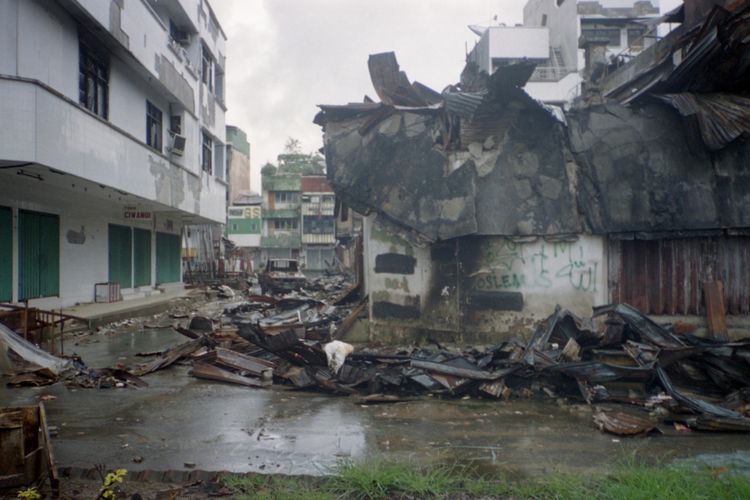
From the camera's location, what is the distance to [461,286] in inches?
331

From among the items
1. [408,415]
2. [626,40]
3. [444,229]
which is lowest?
[408,415]

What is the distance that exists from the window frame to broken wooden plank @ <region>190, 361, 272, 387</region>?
31.7 ft

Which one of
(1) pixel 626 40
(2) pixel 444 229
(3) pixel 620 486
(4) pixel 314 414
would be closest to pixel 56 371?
(4) pixel 314 414

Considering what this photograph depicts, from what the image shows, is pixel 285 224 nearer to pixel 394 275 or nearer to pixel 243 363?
pixel 394 275

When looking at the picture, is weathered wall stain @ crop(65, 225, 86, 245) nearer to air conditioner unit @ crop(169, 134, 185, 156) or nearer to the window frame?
the window frame

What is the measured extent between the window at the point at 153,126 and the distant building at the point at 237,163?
32.6m

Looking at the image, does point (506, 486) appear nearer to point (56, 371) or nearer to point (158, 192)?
point (56, 371)

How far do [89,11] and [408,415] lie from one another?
10.6 m

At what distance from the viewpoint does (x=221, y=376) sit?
7.08 metres

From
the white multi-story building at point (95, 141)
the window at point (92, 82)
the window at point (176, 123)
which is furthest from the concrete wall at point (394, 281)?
the window at point (176, 123)

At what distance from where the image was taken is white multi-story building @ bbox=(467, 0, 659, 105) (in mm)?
30530

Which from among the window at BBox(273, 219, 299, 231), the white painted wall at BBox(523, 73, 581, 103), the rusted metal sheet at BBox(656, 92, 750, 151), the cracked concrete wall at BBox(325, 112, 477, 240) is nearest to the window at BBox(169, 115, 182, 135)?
the cracked concrete wall at BBox(325, 112, 477, 240)

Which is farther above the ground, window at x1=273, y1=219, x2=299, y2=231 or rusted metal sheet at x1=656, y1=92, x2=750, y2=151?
window at x1=273, y1=219, x2=299, y2=231

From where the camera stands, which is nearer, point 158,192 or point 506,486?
point 506,486
